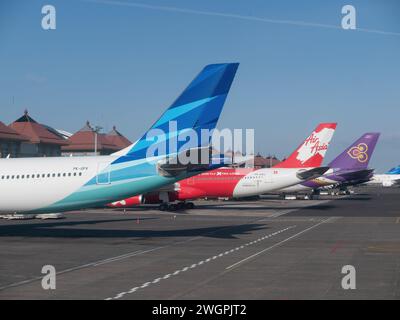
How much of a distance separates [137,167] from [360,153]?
231ft

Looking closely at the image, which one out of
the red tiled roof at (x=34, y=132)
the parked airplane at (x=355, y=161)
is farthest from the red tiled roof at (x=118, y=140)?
the parked airplane at (x=355, y=161)

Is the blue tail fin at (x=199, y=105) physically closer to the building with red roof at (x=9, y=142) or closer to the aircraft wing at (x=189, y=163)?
the aircraft wing at (x=189, y=163)

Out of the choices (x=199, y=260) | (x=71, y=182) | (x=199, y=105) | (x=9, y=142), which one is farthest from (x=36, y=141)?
(x=199, y=260)

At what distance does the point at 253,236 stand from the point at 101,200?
33.1ft

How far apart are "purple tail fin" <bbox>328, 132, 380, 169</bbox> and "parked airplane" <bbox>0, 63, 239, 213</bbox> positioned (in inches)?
2681

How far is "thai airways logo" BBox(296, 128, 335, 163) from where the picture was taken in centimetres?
7041

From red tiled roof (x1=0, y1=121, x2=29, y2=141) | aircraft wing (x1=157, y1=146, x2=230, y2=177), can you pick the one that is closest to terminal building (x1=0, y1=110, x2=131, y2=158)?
red tiled roof (x1=0, y1=121, x2=29, y2=141)

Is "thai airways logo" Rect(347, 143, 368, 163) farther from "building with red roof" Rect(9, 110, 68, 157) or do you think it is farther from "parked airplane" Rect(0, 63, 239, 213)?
"parked airplane" Rect(0, 63, 239, 213)

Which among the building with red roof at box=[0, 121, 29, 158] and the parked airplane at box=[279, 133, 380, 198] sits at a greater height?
the building with red roof at box=[0, 121, 29, 158]

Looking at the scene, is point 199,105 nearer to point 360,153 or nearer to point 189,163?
point 189,163

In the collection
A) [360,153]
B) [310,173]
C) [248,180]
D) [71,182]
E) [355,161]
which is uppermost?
[360,153]

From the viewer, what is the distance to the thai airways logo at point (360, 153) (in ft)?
313

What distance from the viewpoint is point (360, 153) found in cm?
9562
